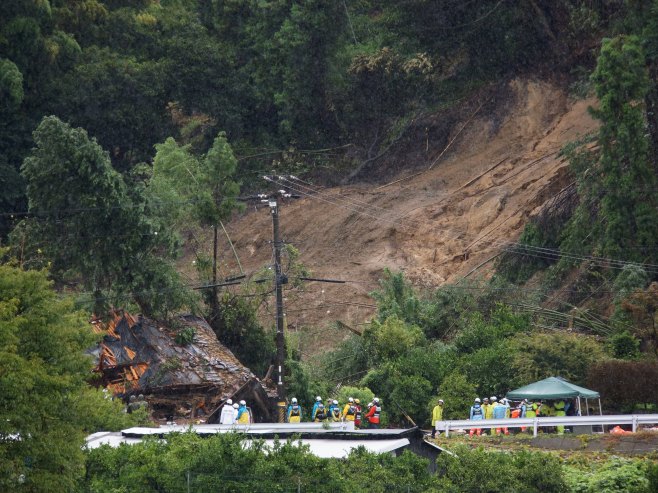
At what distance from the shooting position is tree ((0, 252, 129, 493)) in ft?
82.7

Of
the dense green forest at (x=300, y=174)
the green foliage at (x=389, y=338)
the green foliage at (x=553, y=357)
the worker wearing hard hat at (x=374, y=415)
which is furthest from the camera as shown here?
the green foliage at (x=389, y=338)

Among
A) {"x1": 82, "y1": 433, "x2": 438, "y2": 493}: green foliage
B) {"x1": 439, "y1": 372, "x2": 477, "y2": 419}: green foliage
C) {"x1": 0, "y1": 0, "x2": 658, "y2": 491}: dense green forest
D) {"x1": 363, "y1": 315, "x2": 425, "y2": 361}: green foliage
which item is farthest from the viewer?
{"x1": 363, "y1": 315, "x2": 425, "y2": 361}: green foliage

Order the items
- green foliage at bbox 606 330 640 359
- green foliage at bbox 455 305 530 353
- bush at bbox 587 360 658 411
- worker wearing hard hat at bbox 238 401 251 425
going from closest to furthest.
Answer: worker wearing hard hat at bbox 238 401 251 425 → bush at bbox 587 360 658 411 → green foliage at bbox 606 330 640 359 → green foliage at bbox 455 305 530 353

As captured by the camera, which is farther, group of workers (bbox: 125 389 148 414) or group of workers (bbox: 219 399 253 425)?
group of workers (bbox: 125 389 148 414)

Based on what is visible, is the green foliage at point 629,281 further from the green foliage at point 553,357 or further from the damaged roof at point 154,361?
the damaged roof at point 154,361

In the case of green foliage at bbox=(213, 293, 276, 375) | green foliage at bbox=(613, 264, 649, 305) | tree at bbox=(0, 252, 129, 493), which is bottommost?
tree at bbox=(0, 252, 129, 493)

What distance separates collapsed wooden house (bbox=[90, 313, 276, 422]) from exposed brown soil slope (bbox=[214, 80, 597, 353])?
8.65 metres

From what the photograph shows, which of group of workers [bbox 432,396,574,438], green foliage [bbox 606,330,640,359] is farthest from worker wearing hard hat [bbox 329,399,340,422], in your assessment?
green foliage [bbox 606,330,640,359]

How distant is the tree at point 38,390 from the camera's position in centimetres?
2522

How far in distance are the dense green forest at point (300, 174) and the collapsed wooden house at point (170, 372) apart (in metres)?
1.03

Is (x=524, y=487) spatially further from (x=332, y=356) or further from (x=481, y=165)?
(x=481, y=165)

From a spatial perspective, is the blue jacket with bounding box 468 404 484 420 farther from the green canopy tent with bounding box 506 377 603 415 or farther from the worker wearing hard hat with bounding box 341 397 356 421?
the worker wearing hard hat with bounding box 341 397 356 421

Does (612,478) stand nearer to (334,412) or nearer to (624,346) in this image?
(334,412)

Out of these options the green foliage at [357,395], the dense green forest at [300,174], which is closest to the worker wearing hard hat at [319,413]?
the green foliage at [357,395]
